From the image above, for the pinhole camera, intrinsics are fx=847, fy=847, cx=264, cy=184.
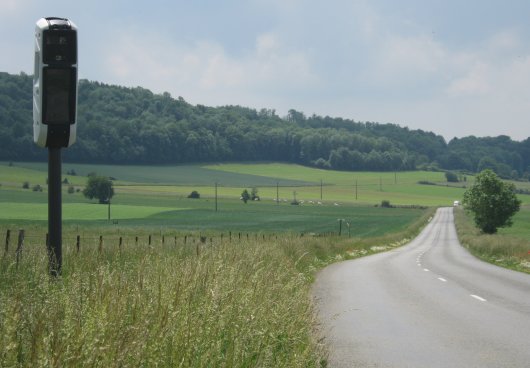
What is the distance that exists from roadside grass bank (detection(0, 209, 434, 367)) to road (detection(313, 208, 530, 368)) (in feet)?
4.00

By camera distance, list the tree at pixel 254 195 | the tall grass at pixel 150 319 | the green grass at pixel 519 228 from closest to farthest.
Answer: the tall grass at pixel 150 319, the green grass at pixel 519 228, the tree at pixel 254 195

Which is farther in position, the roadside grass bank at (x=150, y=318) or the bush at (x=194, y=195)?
the bush at (x=194, y=195)

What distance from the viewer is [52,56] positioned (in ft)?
25.4

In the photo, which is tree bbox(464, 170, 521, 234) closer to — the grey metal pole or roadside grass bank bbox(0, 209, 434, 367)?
roadside grass bank bbox(0, 209, 434, 367)

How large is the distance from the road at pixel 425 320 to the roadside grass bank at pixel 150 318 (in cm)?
122

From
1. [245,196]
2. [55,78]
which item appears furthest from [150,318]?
[245,196]

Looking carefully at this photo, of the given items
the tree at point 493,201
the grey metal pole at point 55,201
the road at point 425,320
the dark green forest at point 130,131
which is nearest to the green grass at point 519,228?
the tree at point 493,201

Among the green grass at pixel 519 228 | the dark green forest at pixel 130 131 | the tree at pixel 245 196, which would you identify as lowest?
the green grass at pixel 519 228

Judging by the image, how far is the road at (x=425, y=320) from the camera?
10.7 metres

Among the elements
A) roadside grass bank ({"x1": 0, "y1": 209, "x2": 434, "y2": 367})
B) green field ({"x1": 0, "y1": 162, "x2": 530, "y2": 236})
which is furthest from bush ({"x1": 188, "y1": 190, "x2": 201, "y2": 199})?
roadside grass bank ({"x1": 0, "y1": 209, "x2": 434, "y2": 367})

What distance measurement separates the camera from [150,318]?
7.02m

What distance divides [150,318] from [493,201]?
3078 inches

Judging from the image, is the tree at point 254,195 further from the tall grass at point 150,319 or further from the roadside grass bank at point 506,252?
the tall grass at point 150,319

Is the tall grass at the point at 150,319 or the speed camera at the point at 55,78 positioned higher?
the speed camera at the point at 55,78
